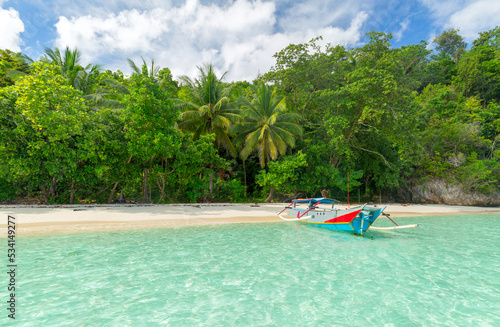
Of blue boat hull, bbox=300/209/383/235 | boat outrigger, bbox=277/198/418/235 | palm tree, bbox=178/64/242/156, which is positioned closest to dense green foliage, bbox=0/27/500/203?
palm tree, bbox=178/64/242/156

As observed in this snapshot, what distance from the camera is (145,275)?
5.05 metres

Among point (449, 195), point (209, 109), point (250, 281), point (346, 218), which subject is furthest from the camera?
point (449, 195)

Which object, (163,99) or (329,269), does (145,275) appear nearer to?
(329,269)

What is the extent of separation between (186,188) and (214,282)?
1322cm

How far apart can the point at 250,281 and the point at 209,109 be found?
14987 mm

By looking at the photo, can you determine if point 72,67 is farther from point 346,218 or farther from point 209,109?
point 346,218

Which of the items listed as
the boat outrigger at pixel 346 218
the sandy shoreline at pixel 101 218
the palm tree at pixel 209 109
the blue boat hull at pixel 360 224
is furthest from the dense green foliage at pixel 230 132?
the blue boat hull at pixel 360 224

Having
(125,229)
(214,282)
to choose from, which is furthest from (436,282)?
(125,229)

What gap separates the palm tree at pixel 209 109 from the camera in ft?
60.0

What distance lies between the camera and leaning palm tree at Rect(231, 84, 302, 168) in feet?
60.2

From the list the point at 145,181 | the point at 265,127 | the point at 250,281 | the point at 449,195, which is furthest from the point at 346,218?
the point at 449,195

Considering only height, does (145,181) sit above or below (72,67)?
below

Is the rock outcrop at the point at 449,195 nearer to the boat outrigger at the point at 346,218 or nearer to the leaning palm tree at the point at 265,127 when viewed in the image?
the leaning palm tree at the point at 265,127

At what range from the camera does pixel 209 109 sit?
18.0m
